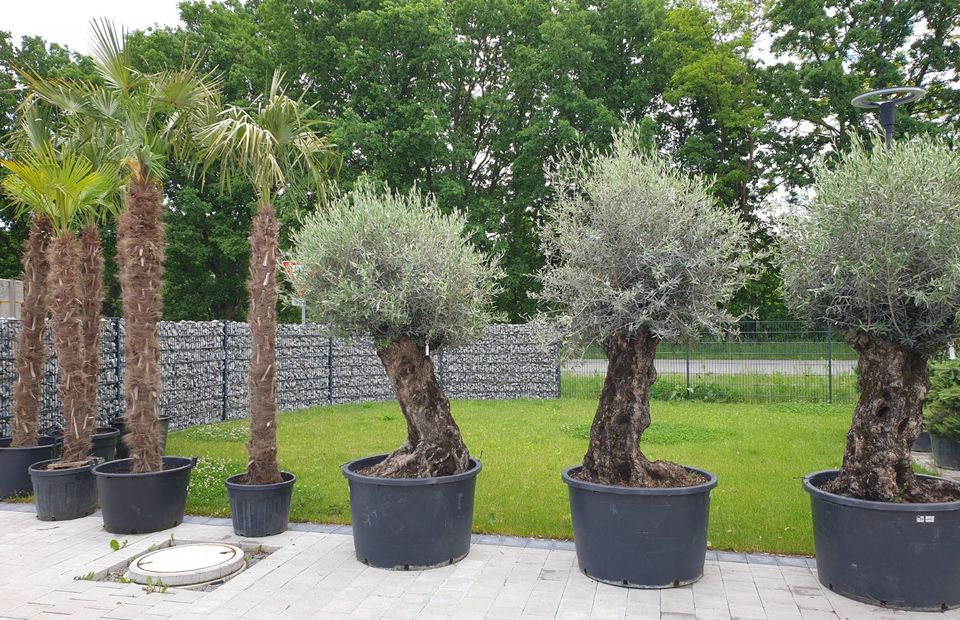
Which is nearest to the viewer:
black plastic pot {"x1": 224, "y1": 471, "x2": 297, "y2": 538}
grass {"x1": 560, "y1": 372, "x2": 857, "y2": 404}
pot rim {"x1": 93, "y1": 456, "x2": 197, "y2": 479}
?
black plastic pot {"x1": 224, "y1": 471, "x2": 297, "y2": 538}

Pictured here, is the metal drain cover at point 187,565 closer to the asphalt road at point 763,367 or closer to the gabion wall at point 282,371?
the gabion wall at point 282,371

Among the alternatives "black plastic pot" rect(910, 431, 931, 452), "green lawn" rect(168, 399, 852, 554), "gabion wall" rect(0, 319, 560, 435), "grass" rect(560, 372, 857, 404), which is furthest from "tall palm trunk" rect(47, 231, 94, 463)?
"grass" rect(560, 372, 857, 404)

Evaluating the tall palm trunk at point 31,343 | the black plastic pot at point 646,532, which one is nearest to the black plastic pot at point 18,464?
the tall palm trunk at point 31,343

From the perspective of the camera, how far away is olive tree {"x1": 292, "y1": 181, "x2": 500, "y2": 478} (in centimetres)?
525

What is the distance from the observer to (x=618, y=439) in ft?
16.4

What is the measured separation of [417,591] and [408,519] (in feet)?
1.73

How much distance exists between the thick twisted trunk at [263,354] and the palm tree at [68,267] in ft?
6.09

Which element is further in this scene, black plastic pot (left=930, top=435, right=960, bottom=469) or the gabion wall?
the gabion wall

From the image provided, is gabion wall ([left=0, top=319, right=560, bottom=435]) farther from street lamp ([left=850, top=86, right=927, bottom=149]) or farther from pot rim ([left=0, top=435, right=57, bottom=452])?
street lamp ([left=850, top=86, right=927, bottom=149])

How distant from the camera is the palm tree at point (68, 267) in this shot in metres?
6.49

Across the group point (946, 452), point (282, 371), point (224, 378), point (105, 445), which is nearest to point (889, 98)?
point (946, 452)

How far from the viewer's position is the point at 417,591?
4516 mm

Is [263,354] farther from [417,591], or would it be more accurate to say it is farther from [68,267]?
[417,591]

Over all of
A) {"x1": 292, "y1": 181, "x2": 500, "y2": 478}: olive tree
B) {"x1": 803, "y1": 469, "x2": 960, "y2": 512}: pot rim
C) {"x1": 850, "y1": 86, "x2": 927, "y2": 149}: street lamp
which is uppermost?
{"x1": 850, "y1": 86, "x2": 927, "y2": 149}: street lamp
